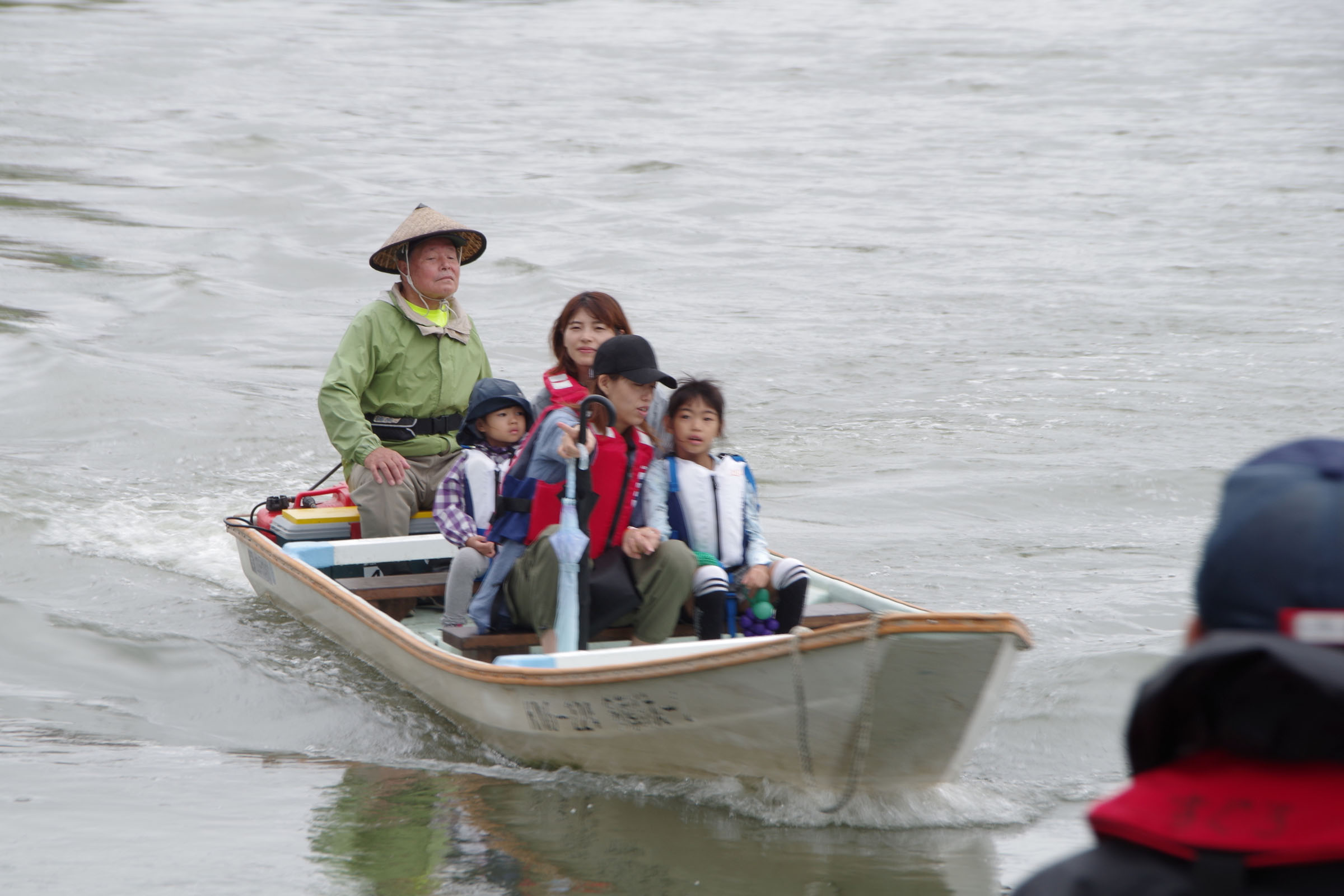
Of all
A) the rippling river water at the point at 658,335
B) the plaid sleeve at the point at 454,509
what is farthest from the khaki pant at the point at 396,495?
the rippling river water at the point at 658,335

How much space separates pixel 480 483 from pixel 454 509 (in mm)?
141

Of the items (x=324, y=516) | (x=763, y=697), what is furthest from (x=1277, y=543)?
(x=324, y=516)

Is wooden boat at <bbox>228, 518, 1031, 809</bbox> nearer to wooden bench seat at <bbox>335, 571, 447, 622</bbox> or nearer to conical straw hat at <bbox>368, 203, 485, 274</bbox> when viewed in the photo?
wooden bench seat at <bbox>335, 571, 447, 622</bbox>

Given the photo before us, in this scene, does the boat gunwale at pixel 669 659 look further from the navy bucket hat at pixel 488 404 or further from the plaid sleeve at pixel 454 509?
the navy bucket hat at pixel 488 404

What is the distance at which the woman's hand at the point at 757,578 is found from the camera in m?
4.98

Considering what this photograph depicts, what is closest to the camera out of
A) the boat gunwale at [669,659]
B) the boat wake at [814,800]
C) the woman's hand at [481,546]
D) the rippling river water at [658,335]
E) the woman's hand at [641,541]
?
the boat gunwale at [669,659]

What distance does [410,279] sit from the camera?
6.35 m

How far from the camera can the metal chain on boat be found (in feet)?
12.8

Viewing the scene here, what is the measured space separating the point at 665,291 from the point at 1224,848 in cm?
1615

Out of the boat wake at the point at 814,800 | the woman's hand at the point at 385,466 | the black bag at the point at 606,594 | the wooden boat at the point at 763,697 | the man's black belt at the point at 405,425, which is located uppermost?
the man's black belt at the point at 405,425

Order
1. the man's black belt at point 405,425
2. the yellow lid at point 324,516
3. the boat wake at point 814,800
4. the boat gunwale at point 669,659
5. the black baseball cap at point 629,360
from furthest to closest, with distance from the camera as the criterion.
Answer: the yellow lid at point 324,516 < the man's black belt at point 405,425 < the black baseball cap at point 629,360 < the boat wake at point 814,800 < the boat gunwale at point 669,659

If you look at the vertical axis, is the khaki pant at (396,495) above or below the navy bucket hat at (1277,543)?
below

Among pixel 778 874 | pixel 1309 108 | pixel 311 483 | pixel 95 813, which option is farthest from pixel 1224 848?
pixel 1309 108

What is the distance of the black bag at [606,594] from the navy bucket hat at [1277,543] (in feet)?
12.2
